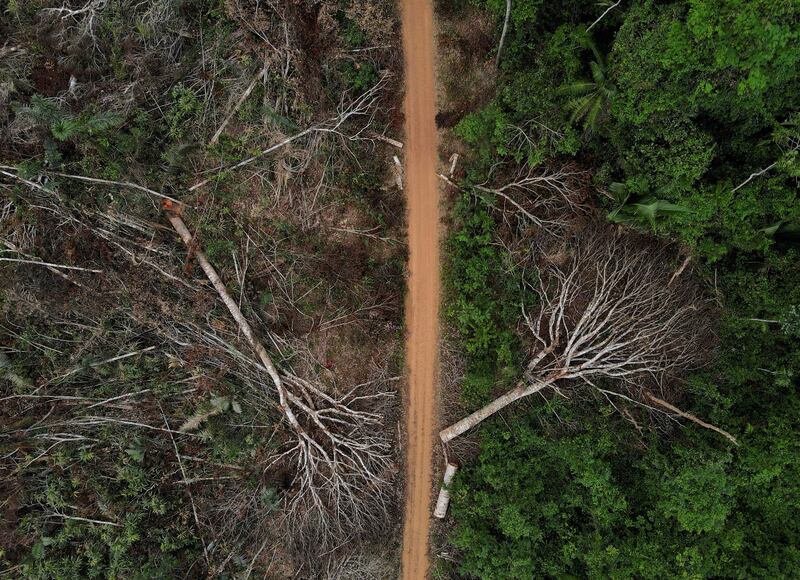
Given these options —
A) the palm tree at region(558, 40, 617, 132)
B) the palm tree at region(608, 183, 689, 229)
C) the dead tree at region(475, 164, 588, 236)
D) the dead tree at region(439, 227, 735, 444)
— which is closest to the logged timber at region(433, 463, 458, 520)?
the dead tree at region(439, 227, 735, 444)

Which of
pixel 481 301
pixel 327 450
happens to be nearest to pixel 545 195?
pixel 481 301

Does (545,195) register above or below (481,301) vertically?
above

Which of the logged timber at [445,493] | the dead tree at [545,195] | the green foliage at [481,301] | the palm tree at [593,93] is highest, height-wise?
the palm tree at [593,93]

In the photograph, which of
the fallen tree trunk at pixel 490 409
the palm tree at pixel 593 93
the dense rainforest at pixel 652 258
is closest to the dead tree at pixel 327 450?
the fallen tree trunk at pixel 490 409

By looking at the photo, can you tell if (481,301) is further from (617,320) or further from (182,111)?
(182,111)

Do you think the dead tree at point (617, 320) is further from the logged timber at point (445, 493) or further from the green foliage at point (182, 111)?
the green foliage at point (182, 111)

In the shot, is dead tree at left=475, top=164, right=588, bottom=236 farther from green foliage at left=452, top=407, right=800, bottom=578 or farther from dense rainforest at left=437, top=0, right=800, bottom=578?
green foliage at left=452, top=407, right=800, bottom=578
